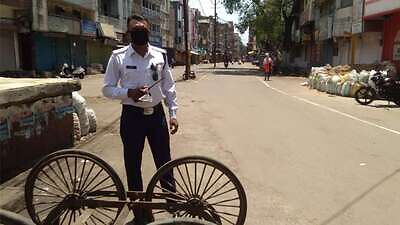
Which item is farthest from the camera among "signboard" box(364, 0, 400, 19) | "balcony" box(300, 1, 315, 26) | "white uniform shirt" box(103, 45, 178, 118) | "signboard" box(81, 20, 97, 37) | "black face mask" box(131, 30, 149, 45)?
"balcony" box(300, 1, 315, 26)

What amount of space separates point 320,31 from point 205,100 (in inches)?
1000

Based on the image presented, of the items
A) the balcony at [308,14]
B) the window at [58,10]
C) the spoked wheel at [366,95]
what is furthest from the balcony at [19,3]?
the balcony at [308,14]

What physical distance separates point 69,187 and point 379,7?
86.1 feet

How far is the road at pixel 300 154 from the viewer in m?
5.78

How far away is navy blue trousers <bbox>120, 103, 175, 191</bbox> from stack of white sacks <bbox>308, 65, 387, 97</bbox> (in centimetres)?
1601

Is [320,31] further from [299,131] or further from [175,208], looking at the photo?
[175,208]

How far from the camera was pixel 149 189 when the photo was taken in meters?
4.21

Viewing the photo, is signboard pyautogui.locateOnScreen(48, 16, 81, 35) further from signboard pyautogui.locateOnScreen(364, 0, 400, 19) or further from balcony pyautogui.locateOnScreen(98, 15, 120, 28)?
signboard pyautogui.locateOnScreen(364, 0, 400, 19)

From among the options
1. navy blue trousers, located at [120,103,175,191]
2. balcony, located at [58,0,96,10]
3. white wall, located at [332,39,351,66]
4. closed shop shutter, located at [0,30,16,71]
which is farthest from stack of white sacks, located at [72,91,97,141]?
balcony, located at [58,0,96,10]

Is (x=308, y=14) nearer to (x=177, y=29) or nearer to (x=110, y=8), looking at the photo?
(x=110, y=8)

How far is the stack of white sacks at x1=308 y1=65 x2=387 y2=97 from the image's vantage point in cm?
2159

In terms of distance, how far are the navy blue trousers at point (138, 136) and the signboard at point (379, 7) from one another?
75.5ft

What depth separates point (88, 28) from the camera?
43.8 meters

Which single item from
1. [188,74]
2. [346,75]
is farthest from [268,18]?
[346,75]
